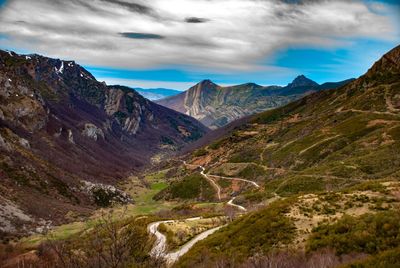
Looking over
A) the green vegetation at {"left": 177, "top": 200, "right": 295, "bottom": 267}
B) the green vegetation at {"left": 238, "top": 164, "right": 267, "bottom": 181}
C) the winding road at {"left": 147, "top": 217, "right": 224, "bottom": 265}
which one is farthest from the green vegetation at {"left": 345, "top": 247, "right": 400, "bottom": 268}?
the green vegetation at {"left": 238, "top": 164, "right": 267, "bottom": 181}

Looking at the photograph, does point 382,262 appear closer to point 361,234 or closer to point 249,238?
point 361,234

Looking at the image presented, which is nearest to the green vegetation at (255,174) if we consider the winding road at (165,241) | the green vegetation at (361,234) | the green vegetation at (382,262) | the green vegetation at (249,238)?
the winding road at (165,241)

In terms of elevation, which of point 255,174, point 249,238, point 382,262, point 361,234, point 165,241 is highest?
point 382,262

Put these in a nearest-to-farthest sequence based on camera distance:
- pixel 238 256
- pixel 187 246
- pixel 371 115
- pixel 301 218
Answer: pixel 238 256, pixel 301 218, pixel 187 246, pixel 371 115

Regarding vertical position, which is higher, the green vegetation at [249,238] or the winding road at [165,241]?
the green vegetation at [249,238]

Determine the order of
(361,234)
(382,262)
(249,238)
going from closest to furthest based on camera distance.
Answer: (382,262), (361,234), (249,238)

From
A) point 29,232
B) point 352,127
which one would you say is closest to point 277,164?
point 352,127

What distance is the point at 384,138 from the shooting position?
152 metres

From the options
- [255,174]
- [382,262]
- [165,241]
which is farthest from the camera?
[255,174]

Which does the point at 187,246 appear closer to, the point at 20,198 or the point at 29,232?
the point at 29,232

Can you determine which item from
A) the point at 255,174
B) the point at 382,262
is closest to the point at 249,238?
the point at 382,262

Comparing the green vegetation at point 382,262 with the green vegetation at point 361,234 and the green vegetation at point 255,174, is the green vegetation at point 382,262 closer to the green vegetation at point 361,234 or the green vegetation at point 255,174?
the green vegetation at point 361,234

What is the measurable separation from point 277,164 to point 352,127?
1457 inches

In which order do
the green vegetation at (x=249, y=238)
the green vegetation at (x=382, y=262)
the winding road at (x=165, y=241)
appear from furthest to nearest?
the winding road at (x=165, y=241)
the green vegetation at (x=249, y=238)
the green vegetation at (x=382, y=262)
